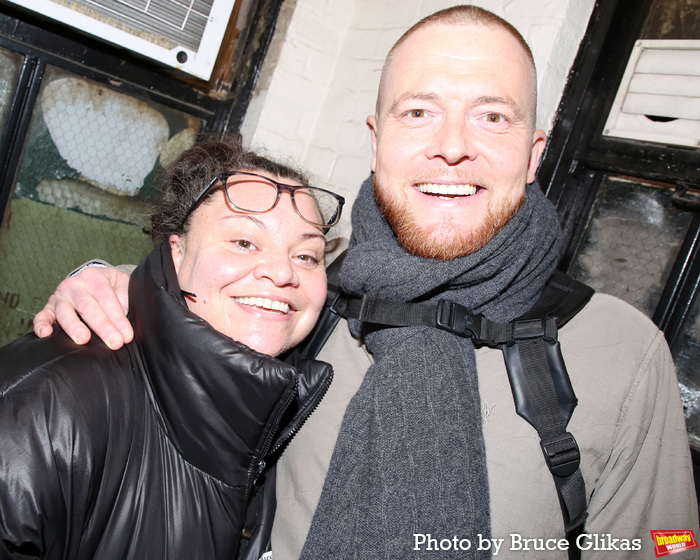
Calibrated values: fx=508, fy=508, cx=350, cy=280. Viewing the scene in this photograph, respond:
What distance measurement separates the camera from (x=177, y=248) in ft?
4.84

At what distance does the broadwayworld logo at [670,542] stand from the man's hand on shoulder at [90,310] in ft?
4.34

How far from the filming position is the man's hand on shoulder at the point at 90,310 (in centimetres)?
119

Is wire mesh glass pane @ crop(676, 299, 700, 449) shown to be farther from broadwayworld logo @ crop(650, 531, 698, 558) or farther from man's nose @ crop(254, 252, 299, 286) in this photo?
man's nose @ crop(254, 252, 299, 286)

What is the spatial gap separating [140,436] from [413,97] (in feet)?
3.57

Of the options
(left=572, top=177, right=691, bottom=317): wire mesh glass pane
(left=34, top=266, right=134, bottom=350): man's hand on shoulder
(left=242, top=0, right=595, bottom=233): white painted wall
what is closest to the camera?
(left=34, top=266, right=134, bottom=350): man's hand on shoulder

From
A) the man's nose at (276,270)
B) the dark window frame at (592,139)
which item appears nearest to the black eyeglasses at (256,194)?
the man's nose at (276,270)

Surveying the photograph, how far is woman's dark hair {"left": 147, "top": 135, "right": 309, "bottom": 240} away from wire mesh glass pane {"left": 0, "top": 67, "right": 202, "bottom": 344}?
0.78 m

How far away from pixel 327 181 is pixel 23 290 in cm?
143

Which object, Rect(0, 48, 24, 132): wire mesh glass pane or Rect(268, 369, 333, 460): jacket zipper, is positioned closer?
Rect(268, 369, 333, 460): jacket zipper

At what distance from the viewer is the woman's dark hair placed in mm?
1541

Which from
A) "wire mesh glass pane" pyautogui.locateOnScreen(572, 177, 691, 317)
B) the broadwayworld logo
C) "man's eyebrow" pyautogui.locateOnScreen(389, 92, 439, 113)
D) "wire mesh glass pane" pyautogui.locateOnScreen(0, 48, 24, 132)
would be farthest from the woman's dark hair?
the broadwayworld logo

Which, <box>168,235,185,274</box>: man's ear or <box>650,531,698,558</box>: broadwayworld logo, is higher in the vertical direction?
<box>168,235,185,274</box>: man's ear

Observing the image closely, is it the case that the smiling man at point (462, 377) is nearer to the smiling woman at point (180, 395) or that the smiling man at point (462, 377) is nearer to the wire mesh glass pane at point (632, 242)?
the smiling woman at point (180, 395)

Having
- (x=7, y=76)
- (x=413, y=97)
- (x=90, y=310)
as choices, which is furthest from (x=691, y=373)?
(x=7, y=76)
